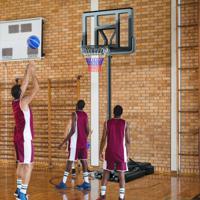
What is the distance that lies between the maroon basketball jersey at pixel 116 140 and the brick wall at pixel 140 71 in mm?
3664

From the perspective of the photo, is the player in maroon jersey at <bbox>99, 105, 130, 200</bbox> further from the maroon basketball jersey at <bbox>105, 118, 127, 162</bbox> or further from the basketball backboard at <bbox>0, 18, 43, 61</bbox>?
the basketball backboard at <bbox>0, 18, 43, 61</bbox>

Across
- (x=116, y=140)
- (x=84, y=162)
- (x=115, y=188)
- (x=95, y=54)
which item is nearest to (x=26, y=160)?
(x=116, y=140)

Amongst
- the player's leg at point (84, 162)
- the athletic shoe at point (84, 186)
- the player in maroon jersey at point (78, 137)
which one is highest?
the player in maroon jersey at point (78, 137)

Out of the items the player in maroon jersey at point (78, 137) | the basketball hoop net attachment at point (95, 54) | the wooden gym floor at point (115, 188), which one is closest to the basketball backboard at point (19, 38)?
the basketball hoop net attachment at point (95, 54)

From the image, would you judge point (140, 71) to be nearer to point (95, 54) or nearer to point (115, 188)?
point (95, 54)

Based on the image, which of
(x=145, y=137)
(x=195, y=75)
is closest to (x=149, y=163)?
(x=145, y=137)

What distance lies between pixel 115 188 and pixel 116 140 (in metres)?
1.96

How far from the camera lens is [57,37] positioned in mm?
10773

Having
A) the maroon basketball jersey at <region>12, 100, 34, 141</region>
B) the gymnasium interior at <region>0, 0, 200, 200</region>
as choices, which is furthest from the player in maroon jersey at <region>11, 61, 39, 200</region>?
the gymnasium interior at <region>0, 0, 200, 200</region>

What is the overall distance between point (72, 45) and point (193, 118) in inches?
143

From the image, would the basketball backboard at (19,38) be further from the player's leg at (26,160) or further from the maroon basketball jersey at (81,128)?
the player's leg at (26,160)

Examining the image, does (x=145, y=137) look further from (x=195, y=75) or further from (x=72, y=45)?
(x=72, y=45)

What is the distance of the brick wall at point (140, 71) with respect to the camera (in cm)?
962

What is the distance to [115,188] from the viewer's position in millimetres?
7719
